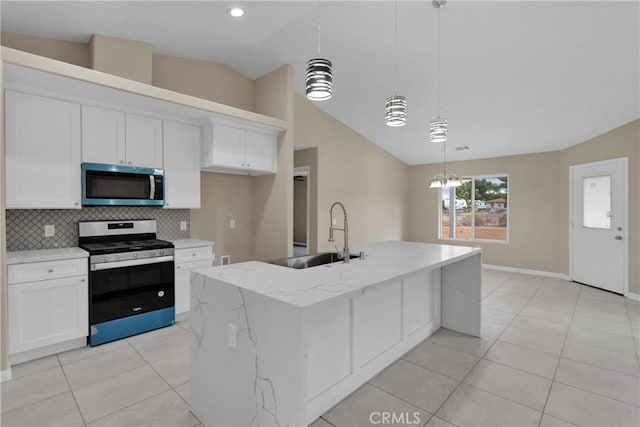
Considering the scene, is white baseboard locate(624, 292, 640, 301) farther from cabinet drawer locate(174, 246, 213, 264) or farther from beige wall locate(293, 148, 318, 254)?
cabinet drawer locate(174, 246, 213, 264)

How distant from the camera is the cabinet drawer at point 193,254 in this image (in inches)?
138

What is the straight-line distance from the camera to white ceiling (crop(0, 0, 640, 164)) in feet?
9.22

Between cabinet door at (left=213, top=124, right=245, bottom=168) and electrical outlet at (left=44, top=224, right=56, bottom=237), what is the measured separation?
64.6 inches

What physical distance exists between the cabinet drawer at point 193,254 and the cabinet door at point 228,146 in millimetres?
987

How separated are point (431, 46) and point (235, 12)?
1993 mm

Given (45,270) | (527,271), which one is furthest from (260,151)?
(527,271)

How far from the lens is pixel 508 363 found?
2.70 metres

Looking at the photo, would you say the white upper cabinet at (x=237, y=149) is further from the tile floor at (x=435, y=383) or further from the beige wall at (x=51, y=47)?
the tile floor at (x=435, y=383)

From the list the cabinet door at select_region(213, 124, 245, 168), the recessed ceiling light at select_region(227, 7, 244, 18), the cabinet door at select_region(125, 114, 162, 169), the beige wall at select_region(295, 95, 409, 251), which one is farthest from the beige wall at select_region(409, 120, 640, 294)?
the cabinet door at select_region(125, 114, 162, 169)

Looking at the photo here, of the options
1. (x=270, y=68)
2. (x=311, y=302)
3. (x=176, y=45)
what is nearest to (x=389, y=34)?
(x=270, y=68)

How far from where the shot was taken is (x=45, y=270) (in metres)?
2.68

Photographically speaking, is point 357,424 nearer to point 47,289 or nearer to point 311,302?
point 311,302

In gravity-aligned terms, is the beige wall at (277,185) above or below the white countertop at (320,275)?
above

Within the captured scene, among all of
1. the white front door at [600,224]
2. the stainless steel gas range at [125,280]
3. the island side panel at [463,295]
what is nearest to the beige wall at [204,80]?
the stainless steel gas range at [125,280]
